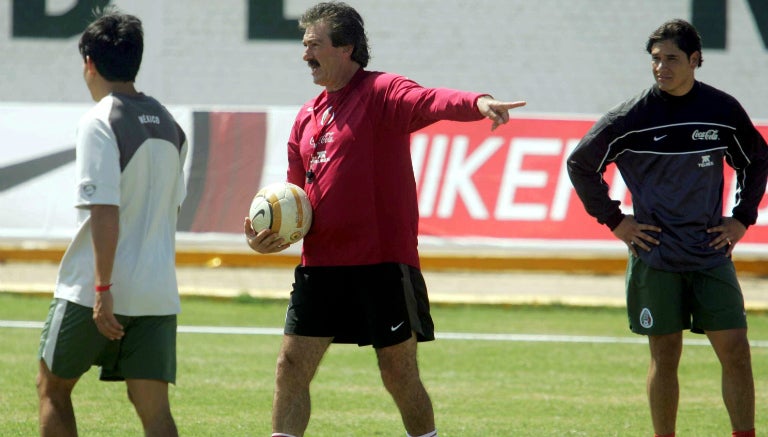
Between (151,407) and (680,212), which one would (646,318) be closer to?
(680,212)

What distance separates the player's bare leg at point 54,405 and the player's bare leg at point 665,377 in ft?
9.78

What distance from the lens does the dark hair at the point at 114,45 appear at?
192 inches

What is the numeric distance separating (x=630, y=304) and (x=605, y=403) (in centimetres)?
205

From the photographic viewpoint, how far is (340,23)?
222 inches

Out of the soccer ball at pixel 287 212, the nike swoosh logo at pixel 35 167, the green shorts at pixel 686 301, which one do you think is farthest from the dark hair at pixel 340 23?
the nike swoosh logo at pixel 35 167

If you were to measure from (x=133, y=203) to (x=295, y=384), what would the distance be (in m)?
1.30

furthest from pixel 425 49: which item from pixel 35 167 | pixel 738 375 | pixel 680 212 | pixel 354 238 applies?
pixel 354 238

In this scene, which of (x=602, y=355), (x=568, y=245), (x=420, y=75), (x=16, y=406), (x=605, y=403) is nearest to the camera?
(x=16, y=406)

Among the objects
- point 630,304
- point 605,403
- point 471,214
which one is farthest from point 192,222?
point 630,304

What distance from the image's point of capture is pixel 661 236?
20.4ft

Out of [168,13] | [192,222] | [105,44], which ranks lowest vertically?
[192,222]

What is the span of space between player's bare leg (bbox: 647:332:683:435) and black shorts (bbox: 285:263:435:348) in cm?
132

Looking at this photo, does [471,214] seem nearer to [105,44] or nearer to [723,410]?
[723,410]

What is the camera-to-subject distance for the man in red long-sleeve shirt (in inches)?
221
